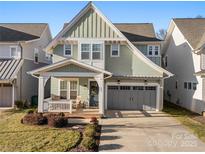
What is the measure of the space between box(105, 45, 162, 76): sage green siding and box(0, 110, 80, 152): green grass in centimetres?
989

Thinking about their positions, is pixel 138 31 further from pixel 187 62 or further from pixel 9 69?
pixel 9 69

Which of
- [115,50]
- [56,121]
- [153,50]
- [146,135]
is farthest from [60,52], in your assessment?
[146,135]

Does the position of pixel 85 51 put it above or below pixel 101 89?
above

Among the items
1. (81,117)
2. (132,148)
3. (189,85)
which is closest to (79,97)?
(81,117)

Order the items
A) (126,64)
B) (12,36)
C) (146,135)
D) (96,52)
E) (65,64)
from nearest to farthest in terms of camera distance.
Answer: (146,135) → (65,64) → (96,52) → (126,64) → (12,36)

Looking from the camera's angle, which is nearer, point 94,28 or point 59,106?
point 59,106

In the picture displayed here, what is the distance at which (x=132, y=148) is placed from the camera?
1143cm

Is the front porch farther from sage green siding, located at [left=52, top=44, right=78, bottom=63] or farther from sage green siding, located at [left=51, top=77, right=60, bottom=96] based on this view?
sage green siding, located at [left=52, top=44, right=78, bottom=63]

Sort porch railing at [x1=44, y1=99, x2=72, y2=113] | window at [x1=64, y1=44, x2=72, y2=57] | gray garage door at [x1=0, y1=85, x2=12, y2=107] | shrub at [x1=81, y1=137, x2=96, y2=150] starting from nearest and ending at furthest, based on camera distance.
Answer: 1. shrub at [x1=81, y1=137, x2=96, y2=150]
2. porch railing at [x1=44, y1=99, x2=72, y2=113]
3. window at [x1=64, y1=44, x2=72, y2=57]
4. gray garage door at [x1=0, y1=85, x2=12, y2=107]

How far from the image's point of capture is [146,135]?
547 inches

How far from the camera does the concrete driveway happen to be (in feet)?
38.0

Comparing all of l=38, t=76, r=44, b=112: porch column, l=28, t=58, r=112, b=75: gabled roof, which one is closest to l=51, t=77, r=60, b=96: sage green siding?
l=38, t=76, r=44, b=112: porch column

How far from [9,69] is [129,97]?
11.2 meters

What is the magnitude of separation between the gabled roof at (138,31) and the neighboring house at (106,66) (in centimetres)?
312
